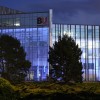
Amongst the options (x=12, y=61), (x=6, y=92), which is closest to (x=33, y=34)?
(x=12, y=61)

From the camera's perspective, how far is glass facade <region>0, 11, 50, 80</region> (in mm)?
105688

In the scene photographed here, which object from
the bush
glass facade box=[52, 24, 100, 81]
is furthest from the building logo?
the bush

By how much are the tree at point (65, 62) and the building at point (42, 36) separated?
50.7m

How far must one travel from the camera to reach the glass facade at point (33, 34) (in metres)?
106

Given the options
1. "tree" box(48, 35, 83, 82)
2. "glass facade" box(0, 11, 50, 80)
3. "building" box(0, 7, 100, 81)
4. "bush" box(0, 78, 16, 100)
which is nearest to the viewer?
"bush" box(0, 78, 16, 100)

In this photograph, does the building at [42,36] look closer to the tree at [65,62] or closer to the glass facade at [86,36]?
the glass facade at [86,36]

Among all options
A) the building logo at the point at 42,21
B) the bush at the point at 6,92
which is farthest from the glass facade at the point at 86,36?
the bush at the point at 6,92

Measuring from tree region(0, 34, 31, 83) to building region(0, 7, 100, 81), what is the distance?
161 feet

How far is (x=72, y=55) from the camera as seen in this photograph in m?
50.1

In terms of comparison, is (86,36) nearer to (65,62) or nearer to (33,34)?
(33,34)

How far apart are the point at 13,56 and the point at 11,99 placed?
31310mm

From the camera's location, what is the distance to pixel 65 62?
165ft

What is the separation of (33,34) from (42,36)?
2.72m

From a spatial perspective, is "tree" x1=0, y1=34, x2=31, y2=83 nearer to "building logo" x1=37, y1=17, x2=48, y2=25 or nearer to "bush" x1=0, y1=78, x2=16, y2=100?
"bush" x1=0, y1=78, x2=16, y2=100
